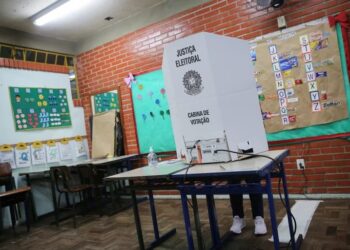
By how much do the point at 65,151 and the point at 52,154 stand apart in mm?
241

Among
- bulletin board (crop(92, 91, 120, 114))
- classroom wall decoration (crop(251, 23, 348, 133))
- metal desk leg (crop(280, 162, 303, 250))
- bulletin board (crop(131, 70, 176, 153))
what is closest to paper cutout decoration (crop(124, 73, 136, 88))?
bulletin board (crop(131, 70, 176, 153))

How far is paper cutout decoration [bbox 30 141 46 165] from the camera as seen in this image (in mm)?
4408

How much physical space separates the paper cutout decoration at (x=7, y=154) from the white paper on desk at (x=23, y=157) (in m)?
0.05

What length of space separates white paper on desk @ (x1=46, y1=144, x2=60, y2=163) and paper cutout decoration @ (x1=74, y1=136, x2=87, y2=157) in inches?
14.0

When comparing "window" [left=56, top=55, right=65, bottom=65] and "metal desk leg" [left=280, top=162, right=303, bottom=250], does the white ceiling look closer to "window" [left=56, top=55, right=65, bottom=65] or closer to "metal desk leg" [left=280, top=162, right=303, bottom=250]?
"window" [left=56, top=55, right=65, bottom=65]

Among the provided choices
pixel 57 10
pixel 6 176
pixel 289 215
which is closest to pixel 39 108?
pixel 6 176

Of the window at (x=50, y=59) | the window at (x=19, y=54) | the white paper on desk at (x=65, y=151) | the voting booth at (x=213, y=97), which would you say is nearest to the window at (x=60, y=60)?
the window at (x=50, y=59)

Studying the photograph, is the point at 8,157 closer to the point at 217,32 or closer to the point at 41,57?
the point at 41,57

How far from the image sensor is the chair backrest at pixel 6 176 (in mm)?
3803

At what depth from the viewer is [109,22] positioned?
15.0 ft

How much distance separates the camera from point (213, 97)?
1.95m

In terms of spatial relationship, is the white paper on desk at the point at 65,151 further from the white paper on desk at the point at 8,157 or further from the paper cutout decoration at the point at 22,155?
the white paper on desk at the point at 8,157

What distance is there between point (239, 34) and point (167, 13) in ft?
3.76

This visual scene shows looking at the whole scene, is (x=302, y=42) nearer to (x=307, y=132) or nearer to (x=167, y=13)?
(x=307, y=132)
